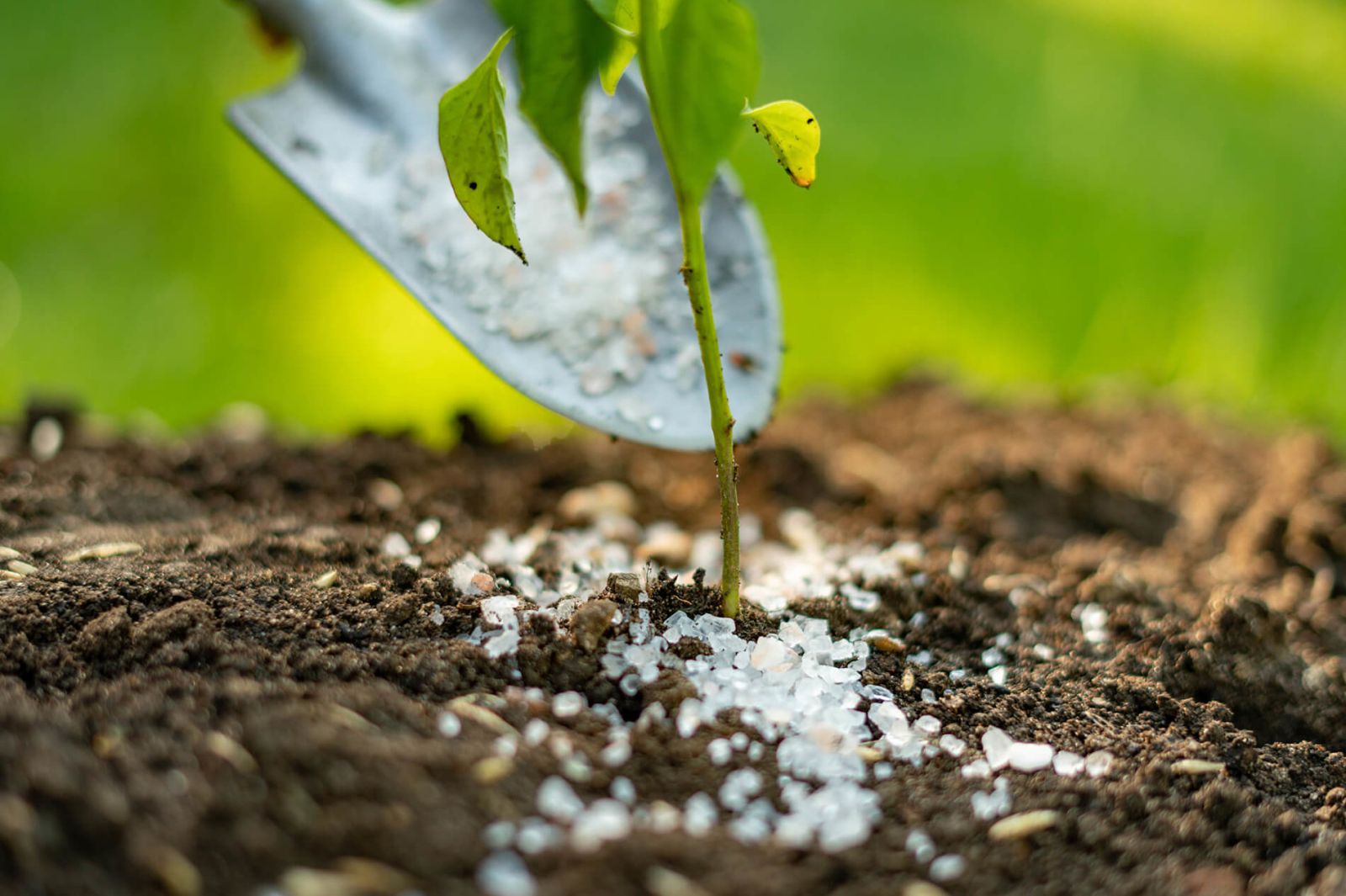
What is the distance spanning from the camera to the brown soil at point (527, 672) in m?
0.60

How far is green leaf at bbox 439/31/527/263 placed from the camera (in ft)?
2.36

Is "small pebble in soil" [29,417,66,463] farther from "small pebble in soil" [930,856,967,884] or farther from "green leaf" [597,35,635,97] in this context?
"small pebble in soil" [930,856,967,884]

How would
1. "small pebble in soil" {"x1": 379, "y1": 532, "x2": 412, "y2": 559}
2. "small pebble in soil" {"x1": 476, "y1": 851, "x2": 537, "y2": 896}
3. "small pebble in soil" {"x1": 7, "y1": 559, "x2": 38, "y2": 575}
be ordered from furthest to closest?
"small pebble in soil" {"x1": 379, "y1": 532, "x2": 412, "y2": 559}, "small pebble in soil" {"x1": 7, "y1": 559, "x2": 38, "y2": 575}, "small pebble in soil" {"x1": 476, "y1": 851, "x2": 537, "y2": 896}

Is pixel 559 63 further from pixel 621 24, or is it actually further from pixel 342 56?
pixel 342 56

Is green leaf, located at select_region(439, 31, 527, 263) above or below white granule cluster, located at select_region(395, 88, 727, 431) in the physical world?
below

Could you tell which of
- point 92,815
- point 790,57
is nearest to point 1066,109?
point 790,57

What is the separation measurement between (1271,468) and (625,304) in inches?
40.3

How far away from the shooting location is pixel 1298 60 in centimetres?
248

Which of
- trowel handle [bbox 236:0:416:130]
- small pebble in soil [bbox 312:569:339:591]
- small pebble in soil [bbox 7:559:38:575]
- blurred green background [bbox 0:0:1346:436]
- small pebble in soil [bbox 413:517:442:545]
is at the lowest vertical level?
small pebble in soil [bbox 7:559:38:575]

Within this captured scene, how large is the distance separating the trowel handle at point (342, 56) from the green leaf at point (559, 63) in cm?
63

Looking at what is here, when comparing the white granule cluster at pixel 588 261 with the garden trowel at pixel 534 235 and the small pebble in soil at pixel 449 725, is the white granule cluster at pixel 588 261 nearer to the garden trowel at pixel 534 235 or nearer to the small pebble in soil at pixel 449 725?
the garden trowel at pixel 534 235

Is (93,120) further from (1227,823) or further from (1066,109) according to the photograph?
(1227,823)

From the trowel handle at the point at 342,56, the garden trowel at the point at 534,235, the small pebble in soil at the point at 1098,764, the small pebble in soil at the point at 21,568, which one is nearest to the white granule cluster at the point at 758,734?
the small pebble in soil at the point at 1098,764

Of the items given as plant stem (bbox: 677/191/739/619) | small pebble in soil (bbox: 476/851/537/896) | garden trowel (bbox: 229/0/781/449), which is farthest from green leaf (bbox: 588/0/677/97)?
small pebble in soil (bbox: 476/851/537/896)
